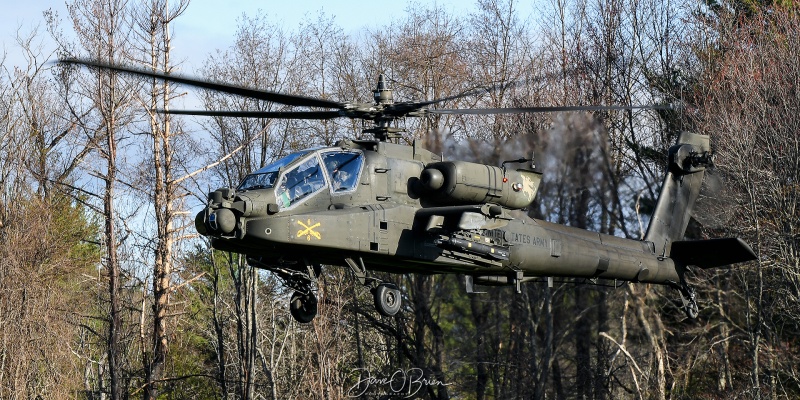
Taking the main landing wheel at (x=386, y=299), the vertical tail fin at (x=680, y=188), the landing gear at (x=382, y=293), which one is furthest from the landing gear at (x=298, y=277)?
the vertical tail fin at (x=680, y=188)

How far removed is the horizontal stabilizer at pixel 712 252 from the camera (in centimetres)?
1620

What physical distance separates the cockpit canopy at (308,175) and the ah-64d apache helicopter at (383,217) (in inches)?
0.6

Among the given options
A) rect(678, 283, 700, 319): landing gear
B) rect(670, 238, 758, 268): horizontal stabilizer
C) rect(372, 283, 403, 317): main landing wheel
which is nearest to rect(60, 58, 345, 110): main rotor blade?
rect(372, 283, 403, 317): main landing wheel

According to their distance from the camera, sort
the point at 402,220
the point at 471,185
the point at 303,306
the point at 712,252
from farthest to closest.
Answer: the point at 712,252, the point at 303,306, the point at 471,185, the point at 402,220

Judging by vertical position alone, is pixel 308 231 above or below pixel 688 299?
above

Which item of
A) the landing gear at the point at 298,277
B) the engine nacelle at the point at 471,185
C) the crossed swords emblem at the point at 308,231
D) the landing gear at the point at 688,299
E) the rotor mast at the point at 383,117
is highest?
the rotor mast at the point at 383,117

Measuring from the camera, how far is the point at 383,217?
1345 cm

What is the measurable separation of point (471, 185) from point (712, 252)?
4.95 meters

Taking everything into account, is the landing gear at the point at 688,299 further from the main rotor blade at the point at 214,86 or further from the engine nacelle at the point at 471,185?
the main rotor blade at the point at 214,86

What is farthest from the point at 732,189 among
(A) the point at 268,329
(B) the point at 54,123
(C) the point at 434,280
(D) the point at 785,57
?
(B) the point at 54,123

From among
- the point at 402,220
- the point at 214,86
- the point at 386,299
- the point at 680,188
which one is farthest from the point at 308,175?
the point at 680,188

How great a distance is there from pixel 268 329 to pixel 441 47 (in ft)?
34.3

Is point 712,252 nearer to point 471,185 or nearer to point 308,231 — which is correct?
point 471,185

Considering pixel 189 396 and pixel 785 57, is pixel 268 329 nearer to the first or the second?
pixel 189 396
